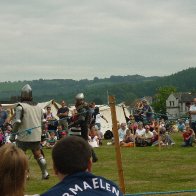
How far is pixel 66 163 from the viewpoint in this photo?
3609mm

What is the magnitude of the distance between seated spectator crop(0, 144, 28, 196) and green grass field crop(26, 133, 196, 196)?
5614mm

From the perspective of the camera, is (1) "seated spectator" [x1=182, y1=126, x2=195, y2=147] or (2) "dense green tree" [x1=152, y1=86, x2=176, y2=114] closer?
(1) "seated spectator" [x1=182, y1=126, x2=195, y2=147]

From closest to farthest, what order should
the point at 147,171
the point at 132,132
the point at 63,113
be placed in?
the point at 147,171, the point at 63,113, the point at 132,132

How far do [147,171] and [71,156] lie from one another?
28.3ft

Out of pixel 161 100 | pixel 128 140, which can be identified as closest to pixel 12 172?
pixel 128 140

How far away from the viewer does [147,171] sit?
475 inches

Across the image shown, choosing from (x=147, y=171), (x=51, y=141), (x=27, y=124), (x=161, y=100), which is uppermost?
(x=27, y=124)

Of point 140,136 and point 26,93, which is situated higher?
point 26,93

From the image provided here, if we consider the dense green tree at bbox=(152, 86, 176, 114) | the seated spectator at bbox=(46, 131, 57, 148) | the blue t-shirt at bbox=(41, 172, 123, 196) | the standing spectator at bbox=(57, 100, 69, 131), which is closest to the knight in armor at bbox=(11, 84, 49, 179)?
the blue t-shirt at bbox=(41, 172, 123, 196)

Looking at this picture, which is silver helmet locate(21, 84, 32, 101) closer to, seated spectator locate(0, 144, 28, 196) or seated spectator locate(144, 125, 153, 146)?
seated spectator locate(0, 144, 28, 196)

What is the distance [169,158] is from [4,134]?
6.33 meters

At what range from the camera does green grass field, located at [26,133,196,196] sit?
982 cm

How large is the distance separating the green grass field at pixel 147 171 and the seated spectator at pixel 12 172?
18.4ft

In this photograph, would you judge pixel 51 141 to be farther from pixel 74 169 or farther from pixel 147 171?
pixel 74 169
